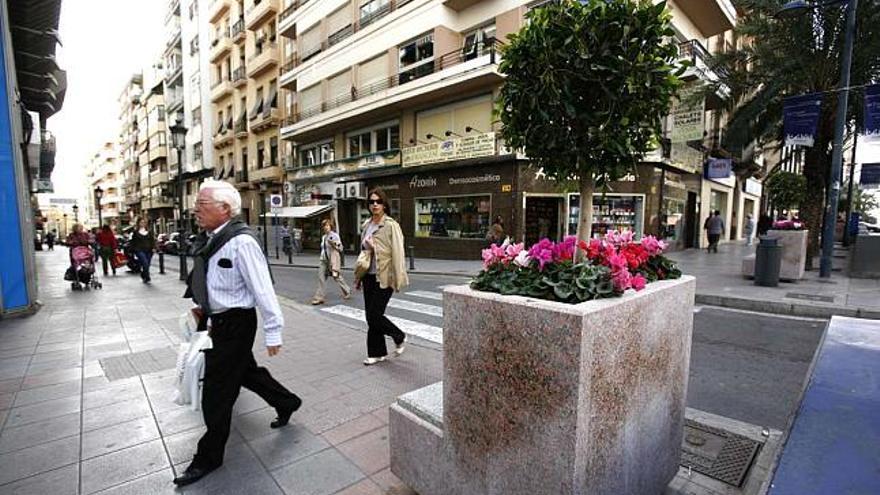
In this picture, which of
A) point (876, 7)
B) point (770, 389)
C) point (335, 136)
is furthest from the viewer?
point (335, 136)

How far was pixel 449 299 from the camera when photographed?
1986 millimetres

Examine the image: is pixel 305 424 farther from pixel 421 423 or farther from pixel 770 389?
pixel 770 389

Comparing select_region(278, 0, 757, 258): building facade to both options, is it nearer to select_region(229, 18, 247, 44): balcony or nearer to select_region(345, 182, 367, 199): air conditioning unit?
select_region(345, 182, 367, 199): air conditioning unit

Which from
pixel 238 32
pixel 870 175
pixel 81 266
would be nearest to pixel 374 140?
pixel 81 266

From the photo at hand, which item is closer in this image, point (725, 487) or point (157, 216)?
point (725, 487)

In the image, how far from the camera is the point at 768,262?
9.00 meters

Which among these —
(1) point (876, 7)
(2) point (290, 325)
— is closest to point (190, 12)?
(2) point (290, 325)

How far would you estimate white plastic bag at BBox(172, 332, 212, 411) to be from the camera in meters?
2.68

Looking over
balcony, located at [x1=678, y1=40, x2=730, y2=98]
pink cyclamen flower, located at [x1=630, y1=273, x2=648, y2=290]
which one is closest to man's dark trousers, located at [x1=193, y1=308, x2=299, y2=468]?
pink cyclamen flower, located at [x1=630, y1=273, x2=648, y2=290]

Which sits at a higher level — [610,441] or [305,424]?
[610,441]

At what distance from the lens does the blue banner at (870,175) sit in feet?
56.1

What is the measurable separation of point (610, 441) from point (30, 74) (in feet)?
54.5

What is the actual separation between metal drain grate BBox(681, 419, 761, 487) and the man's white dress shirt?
2.75 metres

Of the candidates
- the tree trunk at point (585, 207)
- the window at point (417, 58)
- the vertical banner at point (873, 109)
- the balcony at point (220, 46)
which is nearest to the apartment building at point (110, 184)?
the balcony at point (220, 46)
